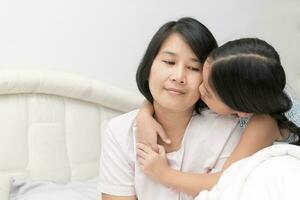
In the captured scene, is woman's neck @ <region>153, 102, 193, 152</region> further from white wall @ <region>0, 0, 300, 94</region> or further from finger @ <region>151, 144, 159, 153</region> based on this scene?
white wall @ <region>0, 0, 300, 94</region>

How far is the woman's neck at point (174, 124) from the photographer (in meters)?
1.36

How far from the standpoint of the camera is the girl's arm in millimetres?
1227

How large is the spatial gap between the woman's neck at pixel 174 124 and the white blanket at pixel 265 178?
0.97ft

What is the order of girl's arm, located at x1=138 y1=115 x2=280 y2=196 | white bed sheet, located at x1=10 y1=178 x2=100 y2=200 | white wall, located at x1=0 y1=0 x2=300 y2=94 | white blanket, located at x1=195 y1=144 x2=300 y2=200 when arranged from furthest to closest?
1. white wall, located at x1=0 y1=0 x2=300 y2=94
2. white bed sheet, located at x1=10 y1=178 x2=100 y2=200
3. girl's arm, located at x1=138 y1=115 x2=280 y2=196
4. white blanket, located at x1=195 y1=144 x2=300 y2=200

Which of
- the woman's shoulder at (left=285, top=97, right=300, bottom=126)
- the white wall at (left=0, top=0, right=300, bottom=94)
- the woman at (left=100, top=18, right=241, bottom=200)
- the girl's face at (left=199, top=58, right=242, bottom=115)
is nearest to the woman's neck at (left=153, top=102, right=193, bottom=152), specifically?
the woman at (left=100, top=18, right=241, bottom=200)

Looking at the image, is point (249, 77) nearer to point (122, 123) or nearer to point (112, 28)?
point (122, 123)

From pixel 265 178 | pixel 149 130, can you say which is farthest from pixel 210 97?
pixel 265 178

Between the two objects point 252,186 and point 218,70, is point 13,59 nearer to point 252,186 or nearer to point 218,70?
point 218,70

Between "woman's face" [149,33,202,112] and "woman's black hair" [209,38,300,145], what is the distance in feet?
0.24

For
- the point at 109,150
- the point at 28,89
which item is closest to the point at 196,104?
the point at 109,150

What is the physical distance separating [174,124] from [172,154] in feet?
0.29

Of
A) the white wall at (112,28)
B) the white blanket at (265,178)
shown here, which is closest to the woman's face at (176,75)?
the white blanket at (265,178)

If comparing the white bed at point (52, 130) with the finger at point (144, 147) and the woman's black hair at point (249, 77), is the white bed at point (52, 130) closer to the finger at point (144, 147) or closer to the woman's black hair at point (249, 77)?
the finger at point (144, 147)

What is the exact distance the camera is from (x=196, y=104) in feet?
4.51
